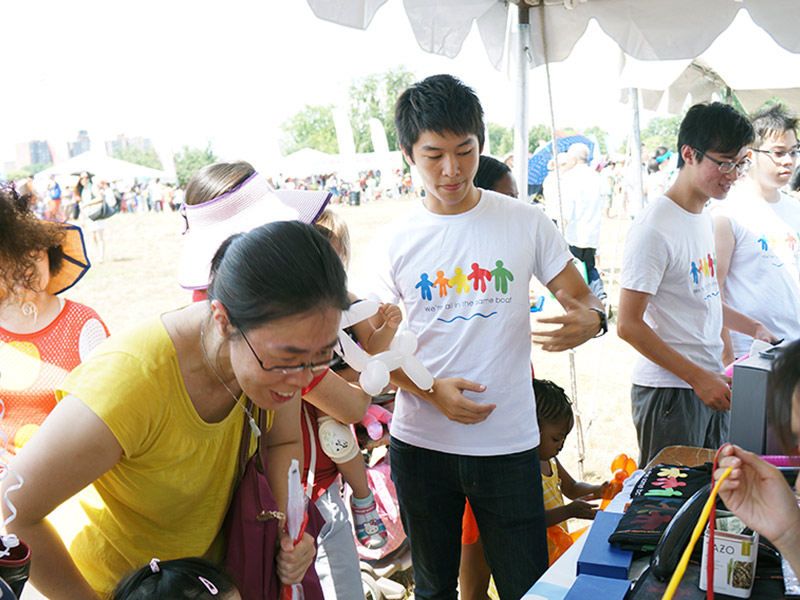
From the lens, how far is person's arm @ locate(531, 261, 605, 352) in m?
1.70

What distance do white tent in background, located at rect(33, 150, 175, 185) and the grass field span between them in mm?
2194

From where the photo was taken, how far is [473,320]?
1787mm

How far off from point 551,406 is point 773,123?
172 centimetres

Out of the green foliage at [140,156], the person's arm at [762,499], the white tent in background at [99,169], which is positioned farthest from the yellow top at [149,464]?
the green foliage at [140,156]

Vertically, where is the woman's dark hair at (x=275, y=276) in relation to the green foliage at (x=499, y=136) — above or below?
above

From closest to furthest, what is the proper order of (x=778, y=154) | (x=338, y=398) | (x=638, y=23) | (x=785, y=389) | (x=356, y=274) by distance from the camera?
(x=785, y=389) → (x=338, y=398) → (x=778, y=154) → (x=638, y=23) → (x=356, y=274)

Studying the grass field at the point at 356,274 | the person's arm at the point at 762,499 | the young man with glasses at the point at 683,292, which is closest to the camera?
the person's arm at the point at 762,499

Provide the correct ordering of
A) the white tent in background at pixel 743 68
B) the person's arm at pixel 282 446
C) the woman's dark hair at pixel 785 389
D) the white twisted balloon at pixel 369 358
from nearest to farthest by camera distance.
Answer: the woman's dark hair at pixel 785 389
the white twisted balloon at pixel 369 358
the person's arm at pixel 282 446
the white tent in background at pixel 743 68

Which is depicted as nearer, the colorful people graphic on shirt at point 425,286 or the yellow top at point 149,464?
the yellow top at point 149,464

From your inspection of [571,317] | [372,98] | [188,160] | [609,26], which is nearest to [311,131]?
[372,98]

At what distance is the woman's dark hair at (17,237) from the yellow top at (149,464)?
16.0 inches

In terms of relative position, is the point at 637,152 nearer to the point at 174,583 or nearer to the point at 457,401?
the point at 457,401

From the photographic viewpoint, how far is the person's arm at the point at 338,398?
159 centimetres

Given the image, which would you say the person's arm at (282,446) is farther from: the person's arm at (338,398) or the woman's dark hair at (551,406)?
the woman's dark hair at (551,406)
